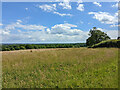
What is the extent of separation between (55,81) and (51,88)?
648 millimetres

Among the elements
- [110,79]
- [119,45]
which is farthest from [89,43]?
[110,79]

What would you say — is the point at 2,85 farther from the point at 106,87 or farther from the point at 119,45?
the point at 119,45

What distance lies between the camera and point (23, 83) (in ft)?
15.6

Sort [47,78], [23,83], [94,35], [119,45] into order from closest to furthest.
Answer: [23,83] → [47,78] → [119,45] → [94,35]

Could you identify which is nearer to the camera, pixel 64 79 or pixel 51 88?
pixel 51 88

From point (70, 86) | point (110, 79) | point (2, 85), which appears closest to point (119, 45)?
point (110, 79)

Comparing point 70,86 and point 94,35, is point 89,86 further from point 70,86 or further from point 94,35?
point 94,35

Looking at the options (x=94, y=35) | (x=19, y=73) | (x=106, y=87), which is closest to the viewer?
(x=106, y=87)

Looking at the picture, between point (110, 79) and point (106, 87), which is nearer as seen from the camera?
point (106, 87)

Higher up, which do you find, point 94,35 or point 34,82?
point 94,35

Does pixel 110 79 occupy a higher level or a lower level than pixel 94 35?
lower

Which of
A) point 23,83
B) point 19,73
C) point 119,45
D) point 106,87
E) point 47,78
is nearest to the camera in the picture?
point 106,87

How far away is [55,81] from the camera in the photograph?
194 inches

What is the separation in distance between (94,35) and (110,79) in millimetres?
45652
